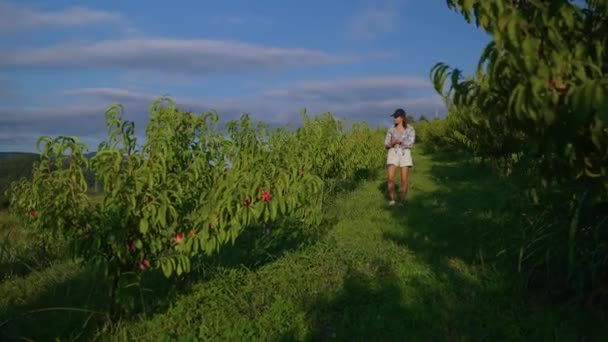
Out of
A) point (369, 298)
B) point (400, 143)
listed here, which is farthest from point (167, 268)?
point (400, 143)

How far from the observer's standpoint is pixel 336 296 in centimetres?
461

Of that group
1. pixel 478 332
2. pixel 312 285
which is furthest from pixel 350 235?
pixel 478 332

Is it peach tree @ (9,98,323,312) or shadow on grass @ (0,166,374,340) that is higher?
peach tree @ (9,98,323,312)

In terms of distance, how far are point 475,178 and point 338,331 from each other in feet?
36.2

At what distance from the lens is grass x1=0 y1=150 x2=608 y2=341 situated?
394cm

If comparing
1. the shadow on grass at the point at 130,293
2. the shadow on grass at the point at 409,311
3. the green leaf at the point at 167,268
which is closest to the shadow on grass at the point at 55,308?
the shadow on grass at the point at 130,293

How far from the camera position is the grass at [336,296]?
3941 mm

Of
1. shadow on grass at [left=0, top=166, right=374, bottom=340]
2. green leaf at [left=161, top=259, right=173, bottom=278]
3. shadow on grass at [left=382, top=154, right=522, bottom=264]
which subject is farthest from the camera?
shadow on grass at [left=382, top=154, right=522, bottom=264]

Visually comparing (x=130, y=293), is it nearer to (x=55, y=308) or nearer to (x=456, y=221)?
(x=55, y=308)

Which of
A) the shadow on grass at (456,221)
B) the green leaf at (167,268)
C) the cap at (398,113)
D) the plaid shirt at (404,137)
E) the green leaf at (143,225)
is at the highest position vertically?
the cap at (398,113)

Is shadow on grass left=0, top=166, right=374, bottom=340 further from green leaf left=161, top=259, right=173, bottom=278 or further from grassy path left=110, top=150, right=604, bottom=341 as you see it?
green leaf left=161, top=259, right=173, bottom=278

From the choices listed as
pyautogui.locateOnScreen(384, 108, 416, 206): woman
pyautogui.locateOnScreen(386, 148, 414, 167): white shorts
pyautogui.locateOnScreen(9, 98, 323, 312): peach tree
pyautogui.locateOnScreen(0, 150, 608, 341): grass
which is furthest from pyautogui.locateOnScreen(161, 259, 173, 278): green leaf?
pyautogui.locateOnScreen(386, 148, 414, 167): white shorts

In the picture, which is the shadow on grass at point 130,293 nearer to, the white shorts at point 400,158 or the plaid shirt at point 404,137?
the white shorts at point 400,158

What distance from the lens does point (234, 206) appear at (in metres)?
3.92
